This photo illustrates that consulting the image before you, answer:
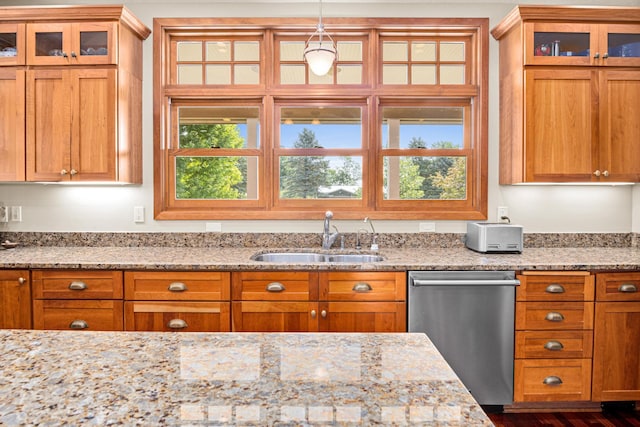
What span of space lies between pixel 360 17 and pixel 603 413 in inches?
122

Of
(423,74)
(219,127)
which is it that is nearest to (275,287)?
(219,127)

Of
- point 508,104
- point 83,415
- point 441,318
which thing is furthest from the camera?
point 508,104

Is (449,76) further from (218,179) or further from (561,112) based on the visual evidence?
(218,179)

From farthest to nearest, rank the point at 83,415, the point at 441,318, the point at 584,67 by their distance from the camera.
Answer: the point at 584,67 < the point at 441,318 < the point at 83,415

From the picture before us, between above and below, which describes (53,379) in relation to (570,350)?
above

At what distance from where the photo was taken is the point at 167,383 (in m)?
0.82

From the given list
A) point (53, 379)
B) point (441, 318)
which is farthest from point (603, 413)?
point (53, 379)

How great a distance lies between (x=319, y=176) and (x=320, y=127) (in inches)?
14.9

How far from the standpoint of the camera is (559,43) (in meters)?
2.85

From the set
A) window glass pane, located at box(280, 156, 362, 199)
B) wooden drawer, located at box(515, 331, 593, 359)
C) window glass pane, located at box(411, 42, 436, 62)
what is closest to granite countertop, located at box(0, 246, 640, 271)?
wooden drawer, located at box(515, 331, 593, 359)

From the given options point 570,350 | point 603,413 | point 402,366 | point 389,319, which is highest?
point 402,366

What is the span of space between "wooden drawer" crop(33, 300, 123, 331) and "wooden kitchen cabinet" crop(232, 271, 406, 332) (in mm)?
709

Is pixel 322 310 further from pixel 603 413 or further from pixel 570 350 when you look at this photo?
pixel 603 413

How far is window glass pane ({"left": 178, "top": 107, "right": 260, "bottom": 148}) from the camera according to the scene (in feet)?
10.8
